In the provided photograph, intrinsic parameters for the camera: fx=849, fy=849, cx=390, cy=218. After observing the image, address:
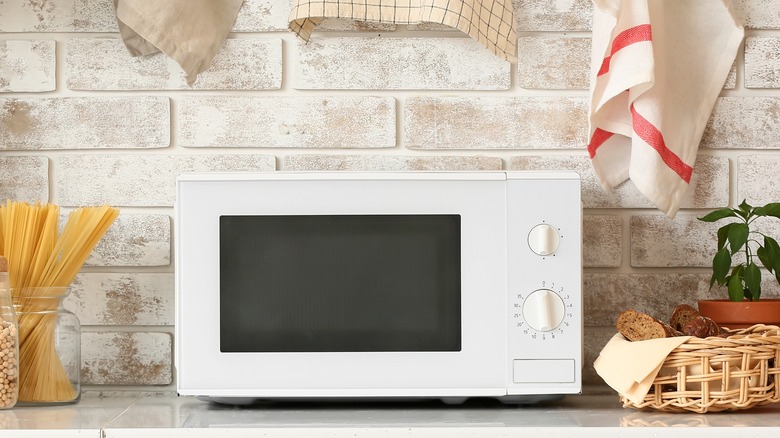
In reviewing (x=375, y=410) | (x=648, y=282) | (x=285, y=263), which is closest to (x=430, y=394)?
(x=375, y=410)

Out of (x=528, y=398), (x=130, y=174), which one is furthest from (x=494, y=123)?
(x=130, y=174)

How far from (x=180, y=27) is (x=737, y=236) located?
80 centimetres

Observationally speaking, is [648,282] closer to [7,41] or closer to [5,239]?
[5,239]

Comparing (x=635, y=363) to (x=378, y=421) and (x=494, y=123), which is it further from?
(x=494, y=123)

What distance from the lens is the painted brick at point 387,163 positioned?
1.23 metres

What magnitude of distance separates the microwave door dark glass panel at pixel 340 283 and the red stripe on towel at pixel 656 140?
35 cm

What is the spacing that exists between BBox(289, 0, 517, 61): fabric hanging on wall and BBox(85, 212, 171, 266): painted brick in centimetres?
35

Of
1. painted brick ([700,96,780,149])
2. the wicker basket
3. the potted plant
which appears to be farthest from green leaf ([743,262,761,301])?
painted brick ([700,96,780,149])

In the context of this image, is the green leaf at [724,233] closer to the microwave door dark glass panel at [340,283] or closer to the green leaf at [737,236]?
the green leaf at [737,236]

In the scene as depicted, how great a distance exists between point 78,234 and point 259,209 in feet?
0.81

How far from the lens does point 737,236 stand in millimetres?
1039

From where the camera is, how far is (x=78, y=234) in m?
1.06

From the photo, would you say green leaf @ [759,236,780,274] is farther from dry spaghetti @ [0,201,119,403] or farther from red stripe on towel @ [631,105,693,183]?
dry spaghetti @ [0,201,119,403]

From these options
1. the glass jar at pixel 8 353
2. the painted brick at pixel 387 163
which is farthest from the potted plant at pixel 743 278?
the glass jar at pixel 8 353
